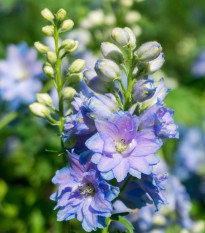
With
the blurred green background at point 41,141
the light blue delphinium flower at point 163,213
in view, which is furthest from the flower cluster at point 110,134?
the blurred green background at point 41,141

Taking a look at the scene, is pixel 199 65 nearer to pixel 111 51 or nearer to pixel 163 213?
pixel 163 213

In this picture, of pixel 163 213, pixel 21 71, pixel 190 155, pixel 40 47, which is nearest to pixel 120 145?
pixel 40 47

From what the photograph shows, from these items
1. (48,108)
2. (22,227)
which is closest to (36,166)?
(22,227)

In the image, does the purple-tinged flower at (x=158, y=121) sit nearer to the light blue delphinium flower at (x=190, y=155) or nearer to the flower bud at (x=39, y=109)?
the flower bud at (x=39, y=109)

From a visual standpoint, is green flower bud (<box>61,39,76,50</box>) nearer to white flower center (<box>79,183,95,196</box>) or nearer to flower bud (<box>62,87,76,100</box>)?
flower bud (<box>62,87,76,100</box>)

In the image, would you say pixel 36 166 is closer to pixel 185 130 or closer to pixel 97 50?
pixel 97 50
